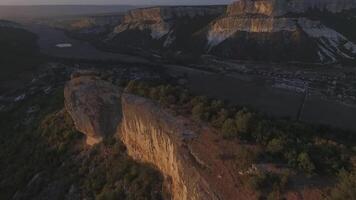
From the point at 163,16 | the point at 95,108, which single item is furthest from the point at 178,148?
the point at 163,16

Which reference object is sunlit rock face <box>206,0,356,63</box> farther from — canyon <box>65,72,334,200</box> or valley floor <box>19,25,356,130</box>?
canyon <box>65,72,334,200</box>

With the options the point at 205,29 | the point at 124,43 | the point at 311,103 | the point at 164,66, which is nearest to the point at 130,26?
the point at 124,43

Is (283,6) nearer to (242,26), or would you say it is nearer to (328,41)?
(242,26)

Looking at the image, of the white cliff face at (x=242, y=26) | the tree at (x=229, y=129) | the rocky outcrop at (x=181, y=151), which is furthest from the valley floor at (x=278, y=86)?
the tree at (x=229, y=129)

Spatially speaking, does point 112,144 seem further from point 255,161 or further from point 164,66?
point 164,66

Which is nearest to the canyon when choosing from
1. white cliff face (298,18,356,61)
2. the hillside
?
the hillside

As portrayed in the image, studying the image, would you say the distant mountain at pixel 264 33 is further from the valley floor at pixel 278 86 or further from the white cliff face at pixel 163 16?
the valley floor at pixel 278 86
